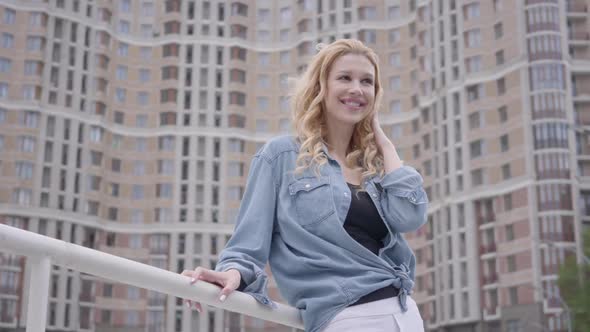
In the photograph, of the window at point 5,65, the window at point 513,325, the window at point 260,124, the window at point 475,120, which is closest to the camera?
the window at point 513,325

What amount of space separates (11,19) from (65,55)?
1900mm

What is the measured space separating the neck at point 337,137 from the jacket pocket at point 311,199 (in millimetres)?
118

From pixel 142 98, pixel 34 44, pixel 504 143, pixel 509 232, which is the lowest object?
pixel 509 232

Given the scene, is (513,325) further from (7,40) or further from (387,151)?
(387,151)

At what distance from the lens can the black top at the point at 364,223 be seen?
121cm

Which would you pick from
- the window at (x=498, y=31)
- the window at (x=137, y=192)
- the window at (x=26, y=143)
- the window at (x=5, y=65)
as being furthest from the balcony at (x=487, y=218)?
the window at (x=5, y=65)

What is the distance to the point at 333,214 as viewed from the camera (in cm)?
118

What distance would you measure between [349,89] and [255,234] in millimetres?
278

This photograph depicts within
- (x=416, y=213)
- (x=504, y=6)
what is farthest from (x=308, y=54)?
(x=416, y=213)

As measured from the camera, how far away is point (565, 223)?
66.6ft

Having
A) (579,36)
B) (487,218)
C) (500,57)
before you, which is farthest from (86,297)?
(579,36)

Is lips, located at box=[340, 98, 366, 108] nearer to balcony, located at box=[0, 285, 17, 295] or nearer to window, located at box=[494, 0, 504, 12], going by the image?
window, located at box=[494, 0, 504, 12]

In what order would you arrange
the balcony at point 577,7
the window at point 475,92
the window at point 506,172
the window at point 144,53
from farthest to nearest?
the window at point 144,53, the window at point 475,92, the balcony at point 577,7, the window at point 506,172

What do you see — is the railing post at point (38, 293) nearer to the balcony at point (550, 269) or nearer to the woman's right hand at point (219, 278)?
the woman's right hand at point (219, 278)
